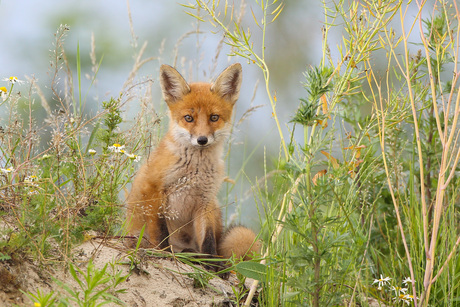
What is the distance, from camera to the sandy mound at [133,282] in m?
→ 2.46

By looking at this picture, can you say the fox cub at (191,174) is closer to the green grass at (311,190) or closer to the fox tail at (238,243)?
the fox tail at (238,243)

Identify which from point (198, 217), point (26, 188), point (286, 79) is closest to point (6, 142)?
point (26, 188)

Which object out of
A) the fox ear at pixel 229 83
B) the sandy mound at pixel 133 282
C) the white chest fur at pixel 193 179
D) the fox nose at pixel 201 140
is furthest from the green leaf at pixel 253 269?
the fox ear at pixel 229 83

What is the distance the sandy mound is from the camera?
2.46 m

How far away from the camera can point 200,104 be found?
4.18 m

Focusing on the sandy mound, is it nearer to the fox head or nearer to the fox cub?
the fox cub

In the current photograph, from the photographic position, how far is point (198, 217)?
402 cm

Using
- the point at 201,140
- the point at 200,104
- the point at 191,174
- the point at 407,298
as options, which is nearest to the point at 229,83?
the point at 200,104

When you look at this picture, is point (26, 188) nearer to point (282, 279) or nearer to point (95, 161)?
point (95, 161)

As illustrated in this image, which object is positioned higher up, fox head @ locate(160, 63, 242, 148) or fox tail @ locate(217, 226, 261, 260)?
fox head @ locate(160, 63, 242, 148)

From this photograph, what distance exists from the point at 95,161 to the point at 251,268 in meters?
1.02

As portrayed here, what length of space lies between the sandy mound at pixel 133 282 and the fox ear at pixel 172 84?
137 cm

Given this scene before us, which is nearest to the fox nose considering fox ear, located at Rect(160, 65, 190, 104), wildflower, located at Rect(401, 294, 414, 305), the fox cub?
the fox cub

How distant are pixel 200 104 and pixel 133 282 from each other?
5.39 feet
